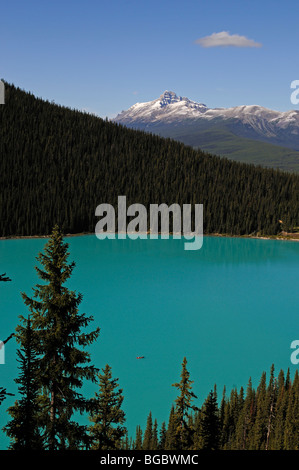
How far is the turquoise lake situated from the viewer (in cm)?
3925

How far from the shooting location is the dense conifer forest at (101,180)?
146250 mm

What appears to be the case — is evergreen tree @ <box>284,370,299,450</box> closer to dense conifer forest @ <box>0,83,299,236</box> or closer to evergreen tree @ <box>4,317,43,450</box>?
evergreen tree @ <box>4,317,43,450</box>

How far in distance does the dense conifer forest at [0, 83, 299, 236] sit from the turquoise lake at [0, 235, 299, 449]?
3437 cm

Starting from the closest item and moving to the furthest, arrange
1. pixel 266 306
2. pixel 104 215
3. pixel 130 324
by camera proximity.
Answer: pixel 130 324, pixel 266 306, pixel 104 215

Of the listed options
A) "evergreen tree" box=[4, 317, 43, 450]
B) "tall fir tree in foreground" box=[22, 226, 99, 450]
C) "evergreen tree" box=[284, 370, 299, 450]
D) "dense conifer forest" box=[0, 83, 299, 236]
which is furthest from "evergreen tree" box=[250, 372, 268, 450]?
"dense conifer forest" box=[0, 83, 299, 236]

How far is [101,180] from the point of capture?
174500 millimetres

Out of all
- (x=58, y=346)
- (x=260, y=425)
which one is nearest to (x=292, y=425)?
(x=260, y=425)

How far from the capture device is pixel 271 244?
132 meters

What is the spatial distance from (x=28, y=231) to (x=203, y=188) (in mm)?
76048

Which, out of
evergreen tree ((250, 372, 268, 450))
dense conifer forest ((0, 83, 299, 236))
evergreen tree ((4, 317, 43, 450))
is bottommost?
evergreen tree ((250, 372, 268, 450))

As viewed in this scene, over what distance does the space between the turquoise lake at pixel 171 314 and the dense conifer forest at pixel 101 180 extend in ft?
113

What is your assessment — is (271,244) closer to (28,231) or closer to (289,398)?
(28,231)

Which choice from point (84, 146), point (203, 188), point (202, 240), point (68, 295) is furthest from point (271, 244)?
point (68, 295)

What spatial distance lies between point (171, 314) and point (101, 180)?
123 meters
